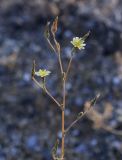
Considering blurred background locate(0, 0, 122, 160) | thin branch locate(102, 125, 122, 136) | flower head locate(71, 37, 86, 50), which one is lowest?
flower head locate(71, 37, 86, 50)

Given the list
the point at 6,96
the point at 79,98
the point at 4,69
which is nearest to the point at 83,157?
the point at 79,98

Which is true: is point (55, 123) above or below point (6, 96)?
below

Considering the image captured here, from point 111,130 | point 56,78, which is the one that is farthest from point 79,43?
point 56,78

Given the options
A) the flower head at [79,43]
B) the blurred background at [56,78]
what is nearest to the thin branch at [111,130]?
the blurred background at [56,78]

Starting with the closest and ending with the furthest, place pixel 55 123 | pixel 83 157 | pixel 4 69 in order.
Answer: pixel 83 157 → pixel 55 123 → pixel 4 69

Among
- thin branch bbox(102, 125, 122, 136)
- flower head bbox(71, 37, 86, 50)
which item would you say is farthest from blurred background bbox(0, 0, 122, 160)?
flower head bbox(71, 37, 86, 50)

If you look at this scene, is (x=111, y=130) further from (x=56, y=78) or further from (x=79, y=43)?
(x=79, y=43)

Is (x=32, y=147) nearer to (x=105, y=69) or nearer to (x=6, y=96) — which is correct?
(x=6, y=96)

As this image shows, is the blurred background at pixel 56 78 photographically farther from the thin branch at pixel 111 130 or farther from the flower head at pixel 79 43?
the flower head at pixel 79 43

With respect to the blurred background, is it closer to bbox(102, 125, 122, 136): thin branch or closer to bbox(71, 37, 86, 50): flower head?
bbox(102, 125, 122, 136): thin branch
